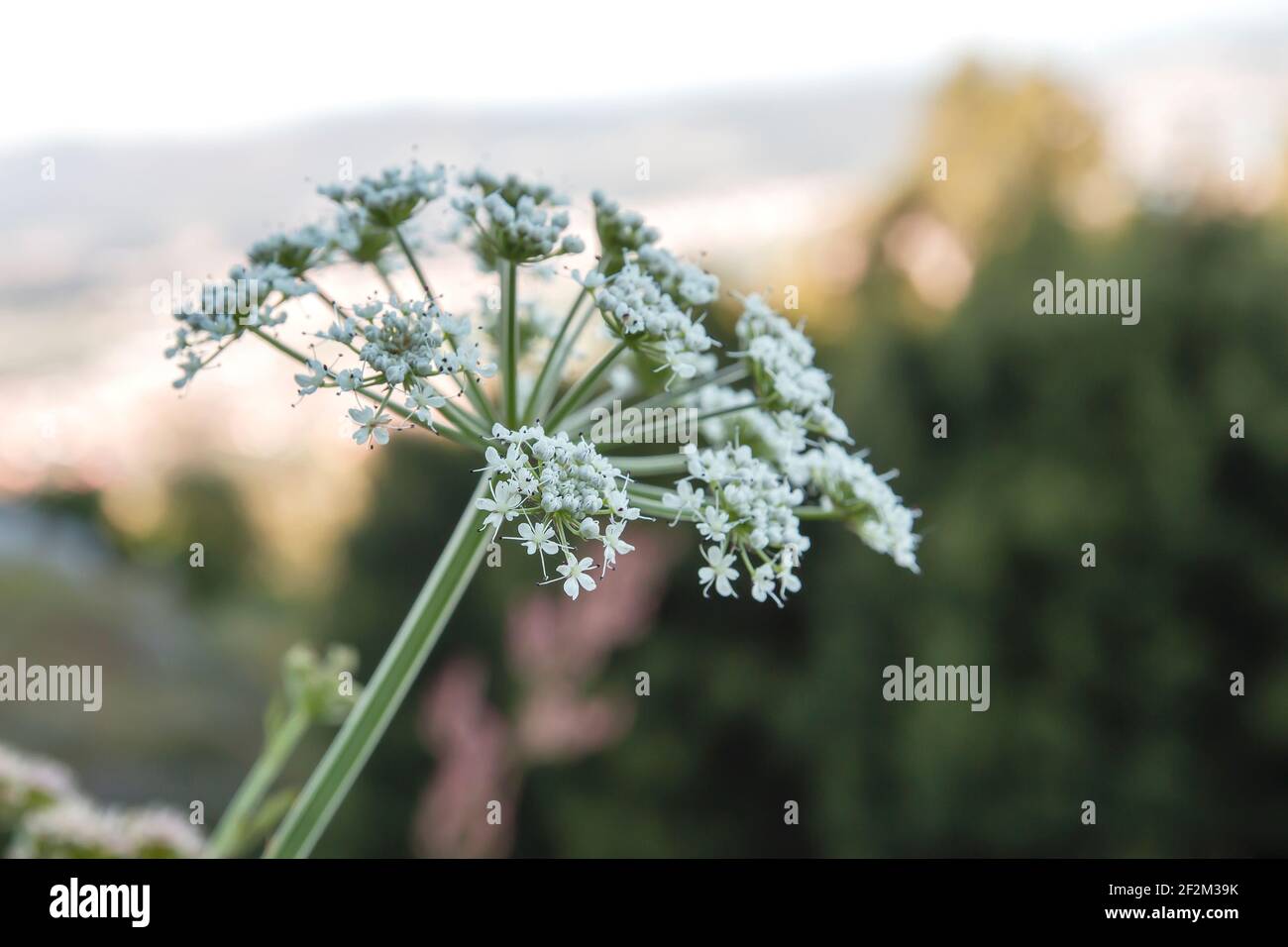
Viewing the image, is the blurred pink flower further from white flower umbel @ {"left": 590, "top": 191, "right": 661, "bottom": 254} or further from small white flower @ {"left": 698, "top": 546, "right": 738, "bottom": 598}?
small white flower @ {"left": 698, "top": 546, "right": 738, "bottom": 598}

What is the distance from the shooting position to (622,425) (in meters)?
2.12

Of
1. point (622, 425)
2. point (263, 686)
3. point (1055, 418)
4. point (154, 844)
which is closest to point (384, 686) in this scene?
point (622, 425)

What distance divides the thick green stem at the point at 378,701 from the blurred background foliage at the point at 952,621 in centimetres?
729

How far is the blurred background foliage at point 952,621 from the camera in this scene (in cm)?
886

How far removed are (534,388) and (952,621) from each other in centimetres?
766

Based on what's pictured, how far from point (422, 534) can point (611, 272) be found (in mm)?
9455

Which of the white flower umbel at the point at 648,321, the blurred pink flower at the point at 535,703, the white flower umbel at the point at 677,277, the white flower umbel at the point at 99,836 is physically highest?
the white flower umbel at the point at 677,277

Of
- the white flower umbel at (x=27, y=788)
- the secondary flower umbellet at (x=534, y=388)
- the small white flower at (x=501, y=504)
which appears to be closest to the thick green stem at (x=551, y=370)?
the secondary flower umbellet at (x=534, y=388)

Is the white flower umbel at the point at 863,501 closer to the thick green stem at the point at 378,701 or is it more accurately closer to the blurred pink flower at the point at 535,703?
the thick green stem at the point at 378,701

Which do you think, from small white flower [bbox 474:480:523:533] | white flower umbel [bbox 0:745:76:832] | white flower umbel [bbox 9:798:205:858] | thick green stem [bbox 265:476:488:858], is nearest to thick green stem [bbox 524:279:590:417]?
thick green stem [bbox 265:476:488:858]

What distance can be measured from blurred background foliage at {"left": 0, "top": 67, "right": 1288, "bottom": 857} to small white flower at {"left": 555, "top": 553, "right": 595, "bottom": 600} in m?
7.53

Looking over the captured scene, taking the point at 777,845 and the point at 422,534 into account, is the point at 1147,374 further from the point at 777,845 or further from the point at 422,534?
the point at 422,534

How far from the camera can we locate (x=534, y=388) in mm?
1976

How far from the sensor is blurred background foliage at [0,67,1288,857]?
8859 millimetres
